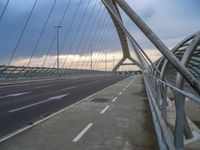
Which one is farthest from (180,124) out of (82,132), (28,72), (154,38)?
(28,72)

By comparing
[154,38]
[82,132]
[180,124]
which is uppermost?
[154,38]

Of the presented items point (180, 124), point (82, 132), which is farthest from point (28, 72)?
point (180, 124)

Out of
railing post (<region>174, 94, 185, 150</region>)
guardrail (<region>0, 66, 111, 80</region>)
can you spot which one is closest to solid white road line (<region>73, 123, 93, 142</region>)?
railing post (<region>174, 94, 185, 150</region>)

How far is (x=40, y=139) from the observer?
908 centimetres

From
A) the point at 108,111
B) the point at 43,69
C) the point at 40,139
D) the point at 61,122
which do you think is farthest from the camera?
the point at 43,69

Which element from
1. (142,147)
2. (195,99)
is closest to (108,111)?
(142,147)

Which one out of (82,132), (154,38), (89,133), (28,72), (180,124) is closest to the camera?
(180,124)

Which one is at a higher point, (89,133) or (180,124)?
(180,124)

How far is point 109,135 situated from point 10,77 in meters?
34.5

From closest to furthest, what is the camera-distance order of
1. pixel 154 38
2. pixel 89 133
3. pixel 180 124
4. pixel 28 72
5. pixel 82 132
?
pixel 180 124 → pixel 154 38 → pixel 89 133 → pixel 82 132 → pixel 28 72

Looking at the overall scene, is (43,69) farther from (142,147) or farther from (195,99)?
(195,99)

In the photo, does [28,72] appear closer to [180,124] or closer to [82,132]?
[82,132]

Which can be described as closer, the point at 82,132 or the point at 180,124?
the point at 180,124

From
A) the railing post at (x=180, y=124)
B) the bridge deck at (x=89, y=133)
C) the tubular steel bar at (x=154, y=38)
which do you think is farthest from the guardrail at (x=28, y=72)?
the railing post at (x=180, y=124)
